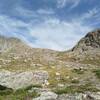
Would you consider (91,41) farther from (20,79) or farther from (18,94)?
(18,94)

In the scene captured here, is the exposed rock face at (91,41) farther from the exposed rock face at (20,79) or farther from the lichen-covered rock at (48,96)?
the lichen-covered rock at (48,96)

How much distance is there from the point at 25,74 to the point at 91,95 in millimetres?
10322

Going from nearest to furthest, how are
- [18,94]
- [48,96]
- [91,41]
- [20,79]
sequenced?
[48,96] < [18,94] < [20,79] < [91,41]

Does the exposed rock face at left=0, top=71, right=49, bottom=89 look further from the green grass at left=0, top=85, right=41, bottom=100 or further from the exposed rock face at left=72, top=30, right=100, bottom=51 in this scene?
the exposed rock face at left=72, top=30, right=100, bottom=51

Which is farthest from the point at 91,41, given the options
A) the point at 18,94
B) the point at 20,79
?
the point at 18,94

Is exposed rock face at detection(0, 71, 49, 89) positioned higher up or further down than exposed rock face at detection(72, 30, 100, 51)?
further down

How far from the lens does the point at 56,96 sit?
69.8 feet

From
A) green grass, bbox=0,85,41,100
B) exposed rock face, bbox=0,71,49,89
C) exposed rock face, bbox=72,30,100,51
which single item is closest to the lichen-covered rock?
green grass, bbox=0,85,41,100

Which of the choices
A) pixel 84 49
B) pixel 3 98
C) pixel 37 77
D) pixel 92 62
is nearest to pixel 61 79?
pixel 37 77

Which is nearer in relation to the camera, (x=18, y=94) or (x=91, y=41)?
(x=18, y=94)

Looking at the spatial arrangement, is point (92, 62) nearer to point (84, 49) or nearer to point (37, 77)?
point (84, 49)

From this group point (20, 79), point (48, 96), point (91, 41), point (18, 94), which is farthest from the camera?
point (91, 41)

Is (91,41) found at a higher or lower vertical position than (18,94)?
higher

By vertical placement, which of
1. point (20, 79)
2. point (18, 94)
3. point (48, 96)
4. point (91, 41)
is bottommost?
point (48, 96)
